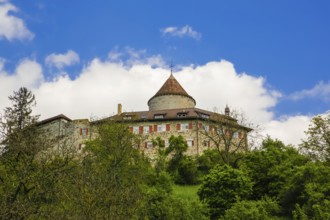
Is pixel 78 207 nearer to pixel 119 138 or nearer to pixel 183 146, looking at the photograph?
pixel 119 138

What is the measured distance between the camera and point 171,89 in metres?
74.7

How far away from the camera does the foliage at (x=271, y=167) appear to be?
38.1 meters

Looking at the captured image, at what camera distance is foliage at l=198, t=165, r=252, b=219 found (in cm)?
3538

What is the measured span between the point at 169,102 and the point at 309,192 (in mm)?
43739

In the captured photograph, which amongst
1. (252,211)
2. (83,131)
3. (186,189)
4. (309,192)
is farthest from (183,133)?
(252,211)

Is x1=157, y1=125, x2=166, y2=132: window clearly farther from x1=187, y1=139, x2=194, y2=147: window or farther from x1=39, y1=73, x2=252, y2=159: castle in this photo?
x1=187, y1=139, x2=194, y2=147: window

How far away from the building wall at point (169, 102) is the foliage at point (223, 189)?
35872mm

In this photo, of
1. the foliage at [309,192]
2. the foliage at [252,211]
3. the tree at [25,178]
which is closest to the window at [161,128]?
the foliage at [309,192]

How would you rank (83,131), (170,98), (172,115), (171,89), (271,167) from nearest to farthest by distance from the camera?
(271,167), (172,115), (83,131), (170,98), (171,89)

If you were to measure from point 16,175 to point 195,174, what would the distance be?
31192 millimetres

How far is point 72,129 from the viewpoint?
67.4m

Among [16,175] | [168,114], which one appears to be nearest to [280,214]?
[16,175]

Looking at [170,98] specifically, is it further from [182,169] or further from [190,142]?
[182,169]

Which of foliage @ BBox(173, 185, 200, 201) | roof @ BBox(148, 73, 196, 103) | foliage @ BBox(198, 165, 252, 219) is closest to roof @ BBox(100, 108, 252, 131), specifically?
roof @ BBox(148, 73, 196, 103)
